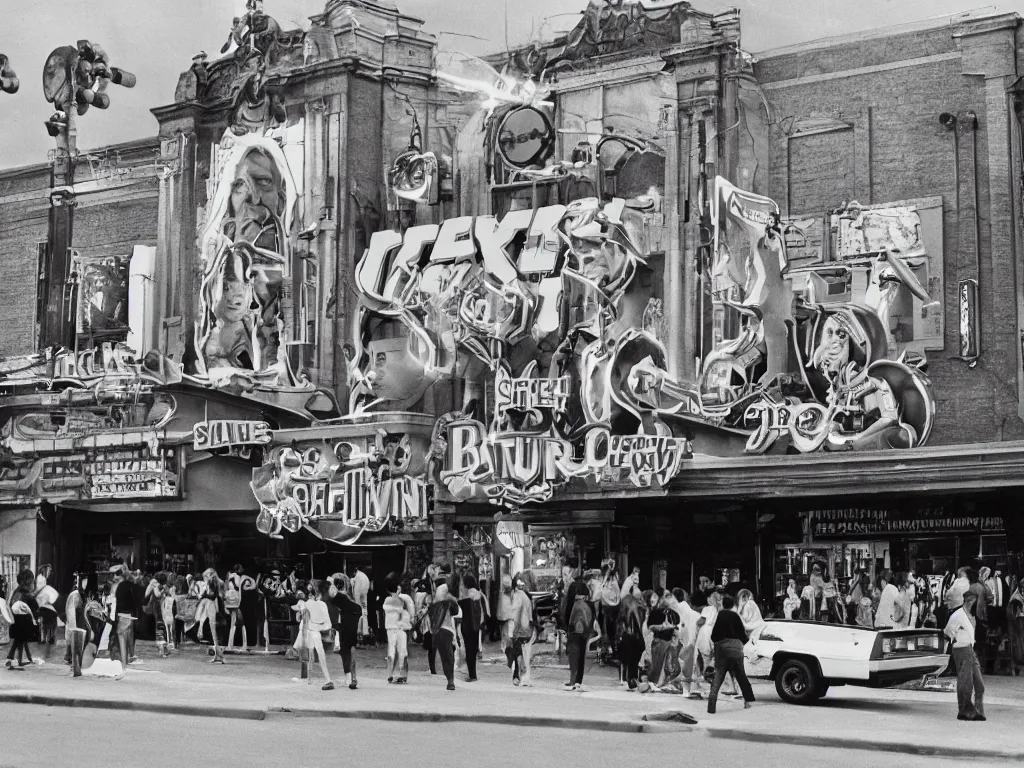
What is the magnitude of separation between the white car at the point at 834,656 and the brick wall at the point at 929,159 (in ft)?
33.4

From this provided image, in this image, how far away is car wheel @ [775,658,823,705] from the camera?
74.6ft

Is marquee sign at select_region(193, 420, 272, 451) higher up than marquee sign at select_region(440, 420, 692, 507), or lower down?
higher up

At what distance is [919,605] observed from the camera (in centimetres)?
3120

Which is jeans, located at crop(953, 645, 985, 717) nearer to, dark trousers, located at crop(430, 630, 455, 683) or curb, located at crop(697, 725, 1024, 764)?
curb, located at crop(697, 725, 1024, 764)

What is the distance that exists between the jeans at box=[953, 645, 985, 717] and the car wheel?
245 cm

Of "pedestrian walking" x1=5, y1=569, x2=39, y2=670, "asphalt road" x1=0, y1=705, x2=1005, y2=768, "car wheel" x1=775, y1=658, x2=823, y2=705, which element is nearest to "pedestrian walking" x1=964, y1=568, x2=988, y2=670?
"car wheel" x1=775, y1=658, x2=823, y2=705

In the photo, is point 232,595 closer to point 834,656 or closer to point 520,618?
point 520,618

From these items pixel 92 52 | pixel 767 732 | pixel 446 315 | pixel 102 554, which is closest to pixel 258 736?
pixel 767 732

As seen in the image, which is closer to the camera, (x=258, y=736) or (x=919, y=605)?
(x=258, y=736)

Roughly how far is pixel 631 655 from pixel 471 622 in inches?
108

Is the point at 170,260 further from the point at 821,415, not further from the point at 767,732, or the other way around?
the point at 767,732

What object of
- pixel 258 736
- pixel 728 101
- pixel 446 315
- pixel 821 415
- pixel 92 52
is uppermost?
pixel 92 52

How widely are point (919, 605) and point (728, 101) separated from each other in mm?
11401

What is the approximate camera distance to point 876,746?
1783 centimetres
